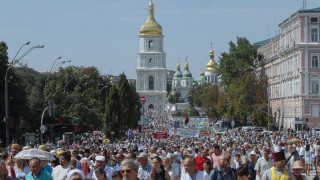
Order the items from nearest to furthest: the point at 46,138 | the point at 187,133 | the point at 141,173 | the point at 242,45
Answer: the point at 141,173 → the point at 187,133 → the point at 46,138 → the point at 242,45

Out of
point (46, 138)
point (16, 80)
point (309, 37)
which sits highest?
point (309, 37)

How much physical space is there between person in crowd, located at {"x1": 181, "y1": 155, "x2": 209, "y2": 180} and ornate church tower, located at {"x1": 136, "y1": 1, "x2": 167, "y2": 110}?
588 ft

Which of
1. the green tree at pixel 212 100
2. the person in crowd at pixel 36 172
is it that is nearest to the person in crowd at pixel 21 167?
the person in crowd at pixel 36 172

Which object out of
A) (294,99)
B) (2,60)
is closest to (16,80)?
(2,60)

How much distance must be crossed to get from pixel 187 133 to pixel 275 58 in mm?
53363

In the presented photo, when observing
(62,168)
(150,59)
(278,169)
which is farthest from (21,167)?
(150,59)

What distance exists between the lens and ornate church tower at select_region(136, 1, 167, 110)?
191 m

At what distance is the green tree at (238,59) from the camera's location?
324 ft

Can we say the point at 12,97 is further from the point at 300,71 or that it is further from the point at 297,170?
the point at 297,170

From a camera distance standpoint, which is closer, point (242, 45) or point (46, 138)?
point (46, 138)

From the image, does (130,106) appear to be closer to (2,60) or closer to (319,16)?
(319,16)

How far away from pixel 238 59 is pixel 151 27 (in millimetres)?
92537

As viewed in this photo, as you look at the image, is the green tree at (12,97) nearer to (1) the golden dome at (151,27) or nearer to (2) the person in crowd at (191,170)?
(2) the person in crowd at (191,170)

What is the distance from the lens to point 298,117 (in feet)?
247
